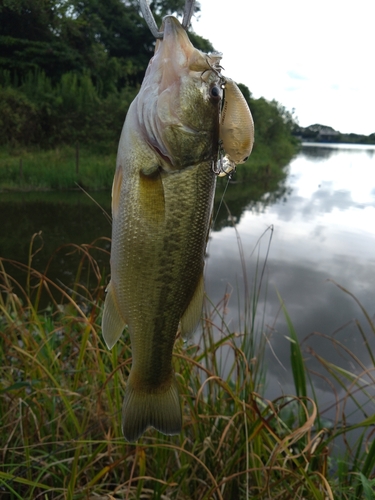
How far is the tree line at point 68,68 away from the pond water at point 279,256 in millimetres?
3701

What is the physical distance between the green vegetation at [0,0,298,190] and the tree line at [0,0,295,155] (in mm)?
35

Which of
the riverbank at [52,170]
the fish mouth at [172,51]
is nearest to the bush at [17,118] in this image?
the riverbank at [52,170]

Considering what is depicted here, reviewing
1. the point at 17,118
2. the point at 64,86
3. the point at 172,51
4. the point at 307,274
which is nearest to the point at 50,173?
the point at 17,118

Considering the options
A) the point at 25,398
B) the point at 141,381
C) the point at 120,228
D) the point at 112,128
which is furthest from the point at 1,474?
the point at 112,128

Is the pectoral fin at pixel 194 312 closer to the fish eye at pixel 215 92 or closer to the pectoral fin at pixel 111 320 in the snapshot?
the pectoral fin at pixel 111 320

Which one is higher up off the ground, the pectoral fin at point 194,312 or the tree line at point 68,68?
the tree line at point 68,68

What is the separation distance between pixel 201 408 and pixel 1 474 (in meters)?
1.24

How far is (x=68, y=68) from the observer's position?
18406 mm

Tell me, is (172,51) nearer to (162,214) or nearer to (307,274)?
(162,214)

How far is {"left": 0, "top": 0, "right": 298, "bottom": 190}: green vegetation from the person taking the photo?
1319 centimetres

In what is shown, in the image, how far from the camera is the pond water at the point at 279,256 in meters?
5.18

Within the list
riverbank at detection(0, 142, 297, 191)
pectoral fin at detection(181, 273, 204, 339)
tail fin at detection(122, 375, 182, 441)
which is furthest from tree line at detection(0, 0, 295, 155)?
tail fin at detection(122, 375, 182, 441)

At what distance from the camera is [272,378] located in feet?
14.6

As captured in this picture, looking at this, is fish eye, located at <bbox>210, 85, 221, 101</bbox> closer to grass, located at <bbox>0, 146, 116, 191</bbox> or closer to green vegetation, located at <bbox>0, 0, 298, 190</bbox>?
grass, located at <bbox>0, 146, 116, 191</bbox>
